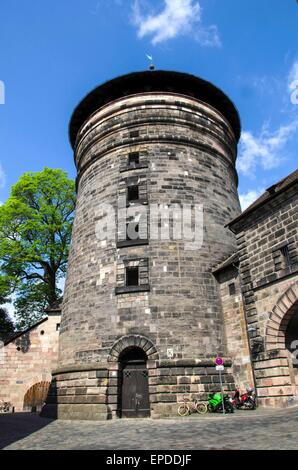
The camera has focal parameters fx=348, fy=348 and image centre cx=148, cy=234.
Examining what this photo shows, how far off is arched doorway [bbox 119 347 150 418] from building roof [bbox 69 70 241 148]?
38.0ft

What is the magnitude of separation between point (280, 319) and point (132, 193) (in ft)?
25.0

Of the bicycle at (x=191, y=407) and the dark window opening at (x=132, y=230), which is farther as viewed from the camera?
the dark window opening at (x=132, y=230)

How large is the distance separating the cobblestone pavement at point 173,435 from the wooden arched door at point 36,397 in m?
7.84

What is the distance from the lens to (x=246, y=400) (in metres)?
10.3

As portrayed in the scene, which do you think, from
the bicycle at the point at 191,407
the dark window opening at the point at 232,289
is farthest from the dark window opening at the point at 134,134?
the bicycle at the point at 191,407

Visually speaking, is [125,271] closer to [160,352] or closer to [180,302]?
[180,302]

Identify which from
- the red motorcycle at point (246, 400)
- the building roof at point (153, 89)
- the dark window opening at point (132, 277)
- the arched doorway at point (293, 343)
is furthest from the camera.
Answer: the building roof at point (153, 89)

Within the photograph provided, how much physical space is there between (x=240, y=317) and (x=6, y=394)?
1253cm

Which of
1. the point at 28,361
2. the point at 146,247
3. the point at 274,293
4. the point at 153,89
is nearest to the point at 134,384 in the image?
the point at 146,247

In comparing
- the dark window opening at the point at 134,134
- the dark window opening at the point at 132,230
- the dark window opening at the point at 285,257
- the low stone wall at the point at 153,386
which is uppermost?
the dark window opening at the point at 134,134

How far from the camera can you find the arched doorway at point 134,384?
36.5 feet

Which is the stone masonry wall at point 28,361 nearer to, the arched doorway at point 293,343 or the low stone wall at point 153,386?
the low stone wall at point 153,386

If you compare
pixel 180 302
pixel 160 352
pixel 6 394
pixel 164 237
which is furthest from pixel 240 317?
pixel 6 394

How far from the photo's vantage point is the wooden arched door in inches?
678
